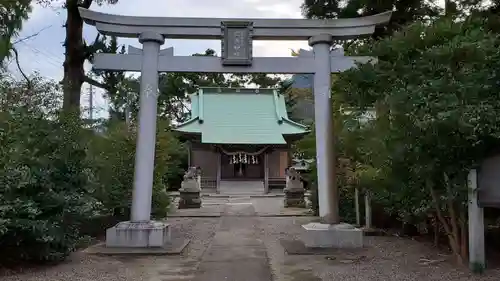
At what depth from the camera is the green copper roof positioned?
29.2 meters

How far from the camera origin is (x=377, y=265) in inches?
296

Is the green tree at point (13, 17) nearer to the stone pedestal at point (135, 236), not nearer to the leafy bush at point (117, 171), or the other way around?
the leafy bush at point (117, 171)

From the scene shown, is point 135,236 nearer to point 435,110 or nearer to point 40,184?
point 40,184

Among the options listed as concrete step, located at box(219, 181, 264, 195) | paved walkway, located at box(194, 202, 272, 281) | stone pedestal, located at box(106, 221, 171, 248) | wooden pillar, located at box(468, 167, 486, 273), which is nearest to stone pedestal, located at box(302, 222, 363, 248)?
paved walkway, located at box(194, 202, 272, 281)

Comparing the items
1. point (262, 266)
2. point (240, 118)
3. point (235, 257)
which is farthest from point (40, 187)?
point (240, 118)

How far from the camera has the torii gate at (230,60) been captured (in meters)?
9.34

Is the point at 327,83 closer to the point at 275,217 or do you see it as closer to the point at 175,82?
the point at 275,217

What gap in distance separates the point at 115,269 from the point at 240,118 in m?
24.1

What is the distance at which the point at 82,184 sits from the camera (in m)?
7.97

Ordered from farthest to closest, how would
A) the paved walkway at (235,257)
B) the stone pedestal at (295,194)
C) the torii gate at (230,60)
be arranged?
the stone pedestal at (295,194), the torii gate at (230,60), the paved walkway at (235,257)

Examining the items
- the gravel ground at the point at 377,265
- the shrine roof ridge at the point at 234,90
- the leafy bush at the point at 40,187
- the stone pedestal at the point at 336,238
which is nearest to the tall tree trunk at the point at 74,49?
the leafy bush at the point at 40,187

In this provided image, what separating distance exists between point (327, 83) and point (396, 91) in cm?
274

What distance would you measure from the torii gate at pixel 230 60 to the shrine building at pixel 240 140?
1907 centimetres

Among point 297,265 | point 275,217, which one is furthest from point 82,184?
point 275,217
